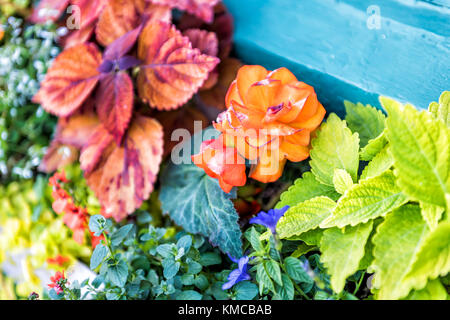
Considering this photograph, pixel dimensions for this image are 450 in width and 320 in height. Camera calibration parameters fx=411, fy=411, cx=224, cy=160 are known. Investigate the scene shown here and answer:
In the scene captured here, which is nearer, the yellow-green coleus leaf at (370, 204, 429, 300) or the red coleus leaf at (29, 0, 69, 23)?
the yellow-green coleus leaf at (370, 204, 429, 300)

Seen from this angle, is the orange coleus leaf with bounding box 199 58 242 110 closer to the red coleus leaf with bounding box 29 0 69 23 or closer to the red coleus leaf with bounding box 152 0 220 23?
the red coleus leaf with bounding box 152 0 220 23

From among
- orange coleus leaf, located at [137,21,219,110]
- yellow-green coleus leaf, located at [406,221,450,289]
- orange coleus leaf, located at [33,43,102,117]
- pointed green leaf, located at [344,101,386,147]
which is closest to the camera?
yellow-green coleus leaf, located at [406,221,450,289]

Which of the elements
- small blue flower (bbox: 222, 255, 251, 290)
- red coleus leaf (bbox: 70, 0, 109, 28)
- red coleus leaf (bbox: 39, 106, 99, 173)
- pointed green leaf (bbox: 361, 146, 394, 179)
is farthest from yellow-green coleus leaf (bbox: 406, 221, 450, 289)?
red coleus leaf (bbox: 70, 0, 109, 28)

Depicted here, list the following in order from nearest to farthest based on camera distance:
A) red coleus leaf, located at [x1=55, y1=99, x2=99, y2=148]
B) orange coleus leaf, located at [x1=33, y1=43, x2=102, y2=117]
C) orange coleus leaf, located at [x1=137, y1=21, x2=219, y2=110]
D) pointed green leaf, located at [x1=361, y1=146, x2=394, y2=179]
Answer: pointed green leaf, located at [x1=361, y1=146, x2=394, y2=179] < orange coleus leaf, located at [x1=137, y1=21, x2=219, y2=110] < orange coleus leaf, located at [x1=33, y1=43, x2=102, y2=117] < red coleus leaf, located at [x1=55, y1=99, x2=99, y2=148]

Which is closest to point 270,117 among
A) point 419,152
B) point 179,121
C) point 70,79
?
point 419,152

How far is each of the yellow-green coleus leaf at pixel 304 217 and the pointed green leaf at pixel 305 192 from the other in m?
0.06

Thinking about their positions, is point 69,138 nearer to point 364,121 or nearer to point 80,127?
point 80,127

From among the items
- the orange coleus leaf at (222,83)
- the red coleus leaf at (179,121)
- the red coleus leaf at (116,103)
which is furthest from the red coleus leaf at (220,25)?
the red coleus leaf at (116,103)

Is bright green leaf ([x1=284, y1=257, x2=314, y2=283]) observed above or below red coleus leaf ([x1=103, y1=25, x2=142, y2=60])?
below

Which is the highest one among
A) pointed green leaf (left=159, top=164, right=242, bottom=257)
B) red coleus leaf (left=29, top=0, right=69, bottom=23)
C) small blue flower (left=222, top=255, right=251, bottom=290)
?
red coleus leaf (left=29, top=0, right=69, bottom=23)

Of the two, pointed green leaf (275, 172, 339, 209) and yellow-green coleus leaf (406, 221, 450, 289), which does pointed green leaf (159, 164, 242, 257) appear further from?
yellow-green coleus leaf (406, 221, 450, 289)

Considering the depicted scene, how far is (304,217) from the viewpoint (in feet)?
2.14

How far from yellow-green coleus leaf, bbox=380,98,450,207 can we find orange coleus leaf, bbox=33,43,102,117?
711 millimetres

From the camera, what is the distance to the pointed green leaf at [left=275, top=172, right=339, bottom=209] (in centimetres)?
72
